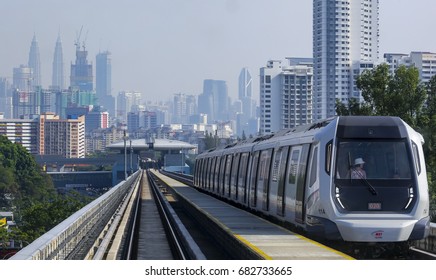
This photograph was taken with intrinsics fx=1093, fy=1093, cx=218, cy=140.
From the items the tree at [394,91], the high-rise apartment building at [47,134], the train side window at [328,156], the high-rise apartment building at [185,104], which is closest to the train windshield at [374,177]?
the train side window at [328,156]

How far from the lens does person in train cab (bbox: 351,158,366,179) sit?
1558 centimetres

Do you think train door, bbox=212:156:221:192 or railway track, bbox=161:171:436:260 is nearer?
railway track, bbox=161:171:436:260

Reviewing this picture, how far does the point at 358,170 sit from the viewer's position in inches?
616

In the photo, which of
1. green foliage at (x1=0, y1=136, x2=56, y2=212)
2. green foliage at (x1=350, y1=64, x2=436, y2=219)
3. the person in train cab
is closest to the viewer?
the person in train cab

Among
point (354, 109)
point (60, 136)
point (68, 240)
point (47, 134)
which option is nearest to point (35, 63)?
point (68, 240)

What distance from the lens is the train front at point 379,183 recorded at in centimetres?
1521

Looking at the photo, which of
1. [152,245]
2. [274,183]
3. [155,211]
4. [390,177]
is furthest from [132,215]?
[390,177]

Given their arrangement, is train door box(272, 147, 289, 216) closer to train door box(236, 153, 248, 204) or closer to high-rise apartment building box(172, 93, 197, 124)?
high-rise apartment building box(172, 93, 197, 124)

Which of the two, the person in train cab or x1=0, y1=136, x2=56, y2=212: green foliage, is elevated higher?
the person in train cab

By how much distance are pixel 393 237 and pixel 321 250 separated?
105cm

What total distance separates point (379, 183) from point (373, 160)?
0.43 m

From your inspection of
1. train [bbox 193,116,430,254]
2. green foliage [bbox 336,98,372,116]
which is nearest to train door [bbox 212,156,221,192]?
green foliage [bbox 336,98,372,116]

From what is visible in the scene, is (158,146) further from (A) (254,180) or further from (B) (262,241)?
(B) (262,241)
